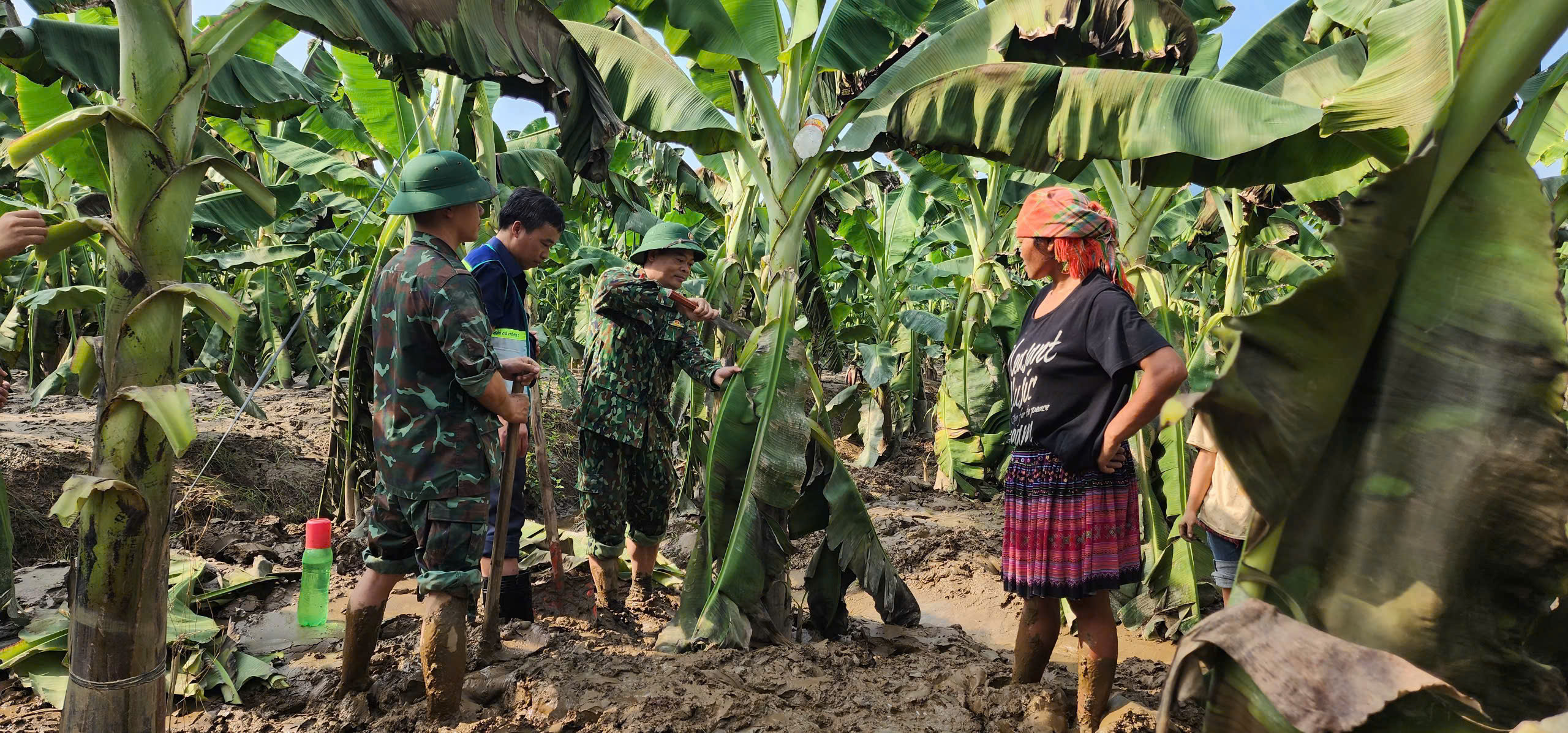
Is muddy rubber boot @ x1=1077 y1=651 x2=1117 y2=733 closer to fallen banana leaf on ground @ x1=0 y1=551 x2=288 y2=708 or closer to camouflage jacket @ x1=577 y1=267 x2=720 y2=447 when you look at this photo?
camouflage jacket @ x1=577 y1=267 x2=720 y2=447

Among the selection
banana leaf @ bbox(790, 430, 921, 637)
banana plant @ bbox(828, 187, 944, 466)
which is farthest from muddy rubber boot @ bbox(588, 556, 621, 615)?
banana plant @ bbox(828, 187, 944, 466)

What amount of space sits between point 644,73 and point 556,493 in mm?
3899

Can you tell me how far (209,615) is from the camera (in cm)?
415

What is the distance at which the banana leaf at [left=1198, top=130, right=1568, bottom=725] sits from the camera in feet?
3.52

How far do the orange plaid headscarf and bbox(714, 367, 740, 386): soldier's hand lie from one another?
1621 mm

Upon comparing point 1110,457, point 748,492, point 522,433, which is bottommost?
point 748,492

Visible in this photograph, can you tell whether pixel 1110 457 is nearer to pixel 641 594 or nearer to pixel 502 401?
pixel 502 401

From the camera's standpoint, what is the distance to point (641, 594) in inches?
180

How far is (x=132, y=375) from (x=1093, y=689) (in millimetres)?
3111

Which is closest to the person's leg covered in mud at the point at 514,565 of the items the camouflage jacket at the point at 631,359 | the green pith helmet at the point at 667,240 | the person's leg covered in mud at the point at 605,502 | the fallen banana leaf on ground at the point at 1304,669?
the person's leg covered in mud at the point at 605,502

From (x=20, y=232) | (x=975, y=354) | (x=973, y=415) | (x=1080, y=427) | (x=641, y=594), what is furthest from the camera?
(x=975, y=354)

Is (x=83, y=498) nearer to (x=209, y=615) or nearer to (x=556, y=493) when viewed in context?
(x=209, y=615)

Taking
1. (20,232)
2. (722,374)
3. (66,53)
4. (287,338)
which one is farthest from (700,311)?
(66,53)

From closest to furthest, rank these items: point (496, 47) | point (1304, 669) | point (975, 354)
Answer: point (1304, 669), point (496, 47), point (975, 354)
